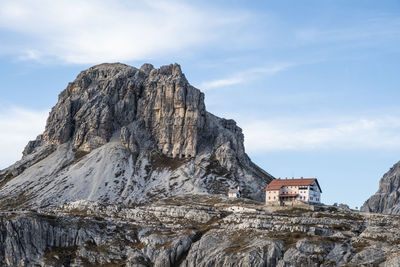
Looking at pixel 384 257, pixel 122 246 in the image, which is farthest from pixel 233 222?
pixel 384 257

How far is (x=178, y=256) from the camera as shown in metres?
182

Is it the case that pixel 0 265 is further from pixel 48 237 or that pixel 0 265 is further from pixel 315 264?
pixel 315 264

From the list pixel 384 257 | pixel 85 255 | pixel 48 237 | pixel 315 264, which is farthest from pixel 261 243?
pixel 48 237

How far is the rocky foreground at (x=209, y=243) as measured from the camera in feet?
548

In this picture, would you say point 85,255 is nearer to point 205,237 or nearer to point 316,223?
point 205,237

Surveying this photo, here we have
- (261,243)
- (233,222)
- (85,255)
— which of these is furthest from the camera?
(233,222)

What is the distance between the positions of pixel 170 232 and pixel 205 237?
1424cm

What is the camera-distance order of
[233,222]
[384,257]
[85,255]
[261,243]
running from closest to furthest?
[384,257], [261,243], [85,255], [233,222]

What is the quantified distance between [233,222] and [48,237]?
169ft

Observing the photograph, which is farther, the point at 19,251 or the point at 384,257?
the point at 19,251

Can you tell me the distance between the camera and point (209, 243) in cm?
18162

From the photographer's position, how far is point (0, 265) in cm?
18225

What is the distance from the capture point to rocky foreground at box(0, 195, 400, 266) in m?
167

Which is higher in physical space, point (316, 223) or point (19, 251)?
point (316, 223)
